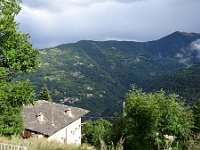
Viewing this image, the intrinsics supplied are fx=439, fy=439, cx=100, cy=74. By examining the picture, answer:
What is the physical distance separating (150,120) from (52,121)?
5926cm

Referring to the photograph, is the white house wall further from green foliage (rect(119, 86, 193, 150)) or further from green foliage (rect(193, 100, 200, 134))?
green foliage (rect(119, 86, 193, 150))

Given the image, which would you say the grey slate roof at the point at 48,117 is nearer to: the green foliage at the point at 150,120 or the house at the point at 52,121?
the house at the point at 52,121

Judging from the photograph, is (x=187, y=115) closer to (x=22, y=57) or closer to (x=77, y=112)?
(x=22, y=57)

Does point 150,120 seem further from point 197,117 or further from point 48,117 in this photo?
point 48,117

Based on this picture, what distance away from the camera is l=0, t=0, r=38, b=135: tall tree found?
1645 centimetres

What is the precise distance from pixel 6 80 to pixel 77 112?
68.7m

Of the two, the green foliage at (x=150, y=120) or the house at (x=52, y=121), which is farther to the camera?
the house at (x=52, y=121)

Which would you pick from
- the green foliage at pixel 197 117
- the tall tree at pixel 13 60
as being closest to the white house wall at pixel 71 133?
the green foliage at pixel 197 117

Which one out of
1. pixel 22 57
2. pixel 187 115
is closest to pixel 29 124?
pixel 187 115

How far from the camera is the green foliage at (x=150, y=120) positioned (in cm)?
2061

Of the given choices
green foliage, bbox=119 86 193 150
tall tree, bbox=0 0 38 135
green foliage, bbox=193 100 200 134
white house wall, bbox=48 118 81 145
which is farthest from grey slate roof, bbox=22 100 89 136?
tall tree, bbox=0 0 38 135

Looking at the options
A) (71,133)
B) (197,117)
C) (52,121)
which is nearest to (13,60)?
(197,117)

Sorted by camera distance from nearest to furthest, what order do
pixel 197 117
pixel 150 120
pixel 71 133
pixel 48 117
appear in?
pixel 150 120 < pixel 197 117 < pixel 48 117 < pixel 71 133

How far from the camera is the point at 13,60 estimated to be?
1673 cm
